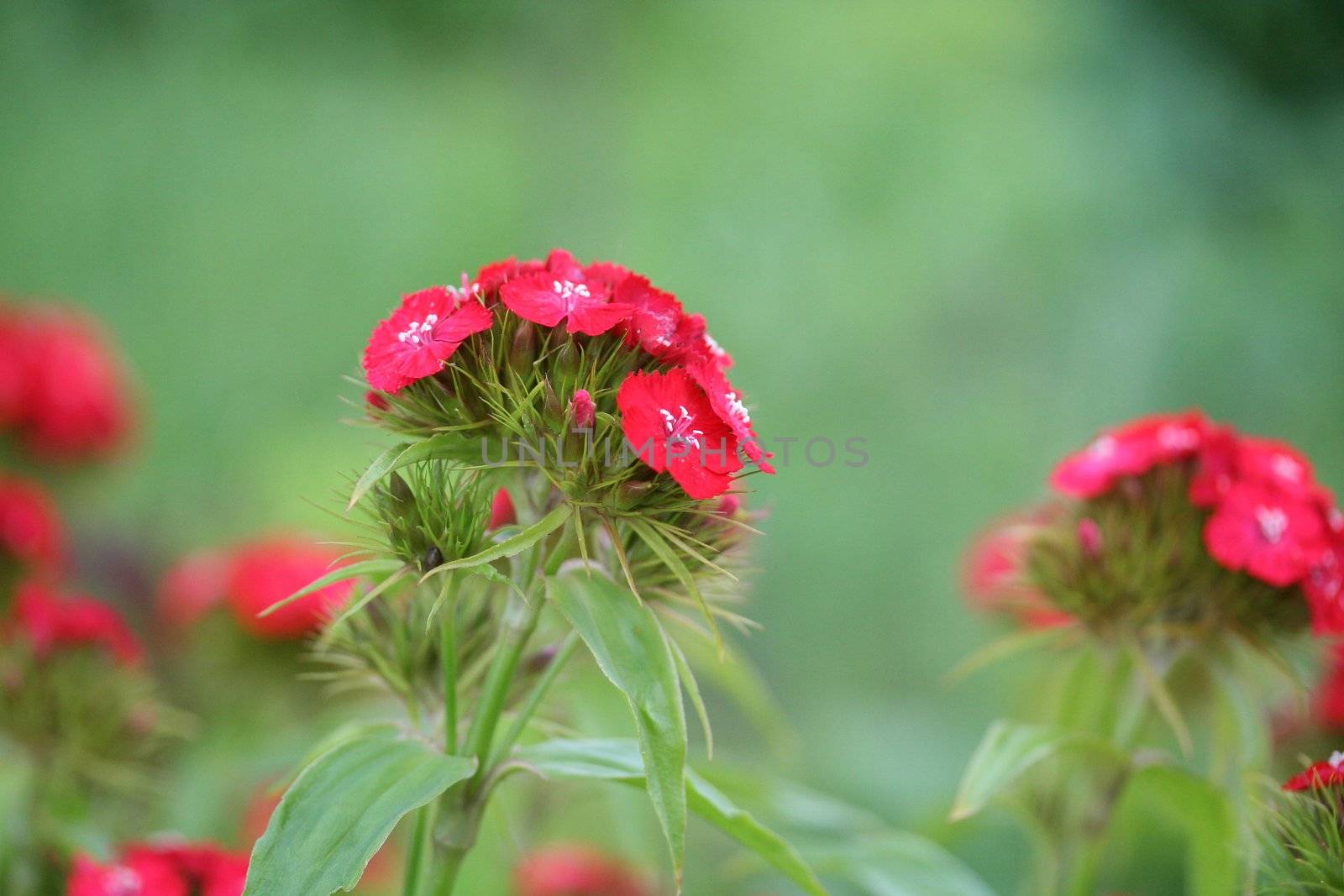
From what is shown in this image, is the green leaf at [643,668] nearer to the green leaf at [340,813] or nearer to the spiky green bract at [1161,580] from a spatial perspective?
the green leaf at [340,813]

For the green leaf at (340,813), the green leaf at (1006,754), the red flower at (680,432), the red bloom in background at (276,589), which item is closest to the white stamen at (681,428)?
the red flower at (680,432)

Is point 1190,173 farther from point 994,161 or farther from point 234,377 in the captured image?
point 234,377

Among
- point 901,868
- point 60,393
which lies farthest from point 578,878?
point 60,393

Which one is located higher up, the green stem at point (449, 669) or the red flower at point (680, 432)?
the red flower at point (680, 432)

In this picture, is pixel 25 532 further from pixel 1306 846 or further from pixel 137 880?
pixel 1306 846

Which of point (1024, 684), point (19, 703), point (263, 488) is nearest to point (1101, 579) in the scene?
point (1024, 684)

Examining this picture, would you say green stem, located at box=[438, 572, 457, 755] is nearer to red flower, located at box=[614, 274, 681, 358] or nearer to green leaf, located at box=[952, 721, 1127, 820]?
red flower, located at box=[614, 274, 681, 358]
